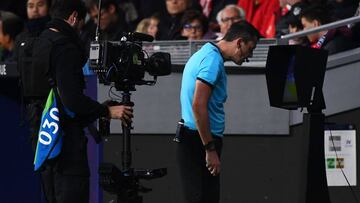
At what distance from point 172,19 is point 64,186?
5338 millimetres

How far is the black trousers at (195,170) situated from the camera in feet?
25.1

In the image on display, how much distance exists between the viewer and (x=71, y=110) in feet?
23.9

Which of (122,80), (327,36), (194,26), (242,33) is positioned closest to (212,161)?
(122,80)

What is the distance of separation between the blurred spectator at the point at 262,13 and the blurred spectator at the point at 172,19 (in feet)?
2.47

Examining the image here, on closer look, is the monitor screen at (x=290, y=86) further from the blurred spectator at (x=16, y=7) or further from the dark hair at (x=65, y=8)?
the blurred spectator at (x=16, y=7)

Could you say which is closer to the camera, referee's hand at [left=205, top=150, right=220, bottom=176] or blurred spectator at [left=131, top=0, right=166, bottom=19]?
referee's hand at [left=205, top=150, right=220, bottom=176]

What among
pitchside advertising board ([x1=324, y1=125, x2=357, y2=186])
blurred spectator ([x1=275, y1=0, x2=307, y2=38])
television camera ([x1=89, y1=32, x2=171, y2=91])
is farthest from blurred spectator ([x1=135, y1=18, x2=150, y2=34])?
television camera ([x1=89, y1=32, x2=171, y2=91])

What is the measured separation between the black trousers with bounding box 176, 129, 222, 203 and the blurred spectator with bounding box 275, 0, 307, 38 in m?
3.51

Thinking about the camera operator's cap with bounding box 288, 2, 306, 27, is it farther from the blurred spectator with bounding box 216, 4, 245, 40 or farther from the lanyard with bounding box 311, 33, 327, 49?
the lanyard with bounding box 311, 33, 327, 49

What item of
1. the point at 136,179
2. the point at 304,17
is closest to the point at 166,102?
the point at 304,17

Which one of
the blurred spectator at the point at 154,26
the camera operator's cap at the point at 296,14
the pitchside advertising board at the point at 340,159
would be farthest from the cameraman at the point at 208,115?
the blurred spectator at the point at 154,26

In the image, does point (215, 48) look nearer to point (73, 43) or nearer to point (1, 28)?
point (73, 43)

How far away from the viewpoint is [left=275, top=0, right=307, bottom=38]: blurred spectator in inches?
430

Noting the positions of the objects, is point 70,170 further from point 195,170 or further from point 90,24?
point 90,24
